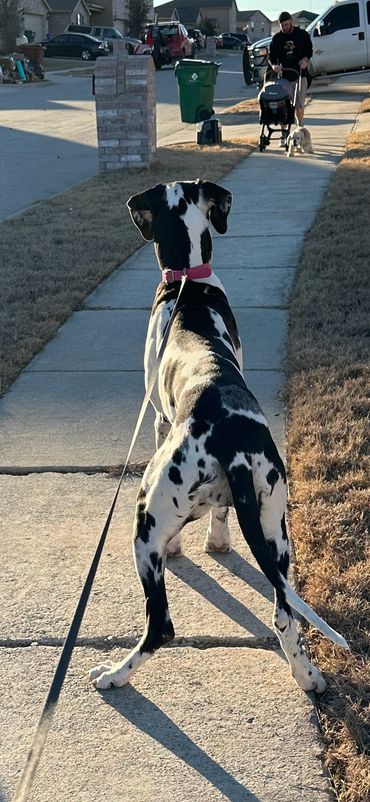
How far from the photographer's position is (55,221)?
10.1 metres

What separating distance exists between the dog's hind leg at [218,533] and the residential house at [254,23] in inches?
4859

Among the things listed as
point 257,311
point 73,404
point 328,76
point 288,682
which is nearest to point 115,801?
point 288,682

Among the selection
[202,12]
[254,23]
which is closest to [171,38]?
[202,12]

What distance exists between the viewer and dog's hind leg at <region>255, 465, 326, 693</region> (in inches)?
109

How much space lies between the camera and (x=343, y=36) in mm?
25828

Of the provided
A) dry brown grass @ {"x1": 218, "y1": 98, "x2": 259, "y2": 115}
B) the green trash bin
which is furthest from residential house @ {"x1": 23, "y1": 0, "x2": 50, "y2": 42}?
the green trash bin

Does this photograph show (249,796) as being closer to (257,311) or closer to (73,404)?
(73,404)

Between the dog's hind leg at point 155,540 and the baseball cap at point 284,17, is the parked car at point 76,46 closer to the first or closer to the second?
the baseball cap at point 284,17

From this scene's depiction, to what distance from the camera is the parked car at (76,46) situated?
5453 cm

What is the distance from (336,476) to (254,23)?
132924 mm

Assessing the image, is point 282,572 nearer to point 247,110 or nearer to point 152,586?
point 152,586

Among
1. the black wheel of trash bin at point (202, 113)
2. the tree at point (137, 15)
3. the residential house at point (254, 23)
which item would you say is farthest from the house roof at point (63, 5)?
the black wheel of trash bin at point (202, 113)

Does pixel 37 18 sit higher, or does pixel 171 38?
pixel 37 18

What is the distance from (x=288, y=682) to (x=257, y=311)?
4226 millimetres
